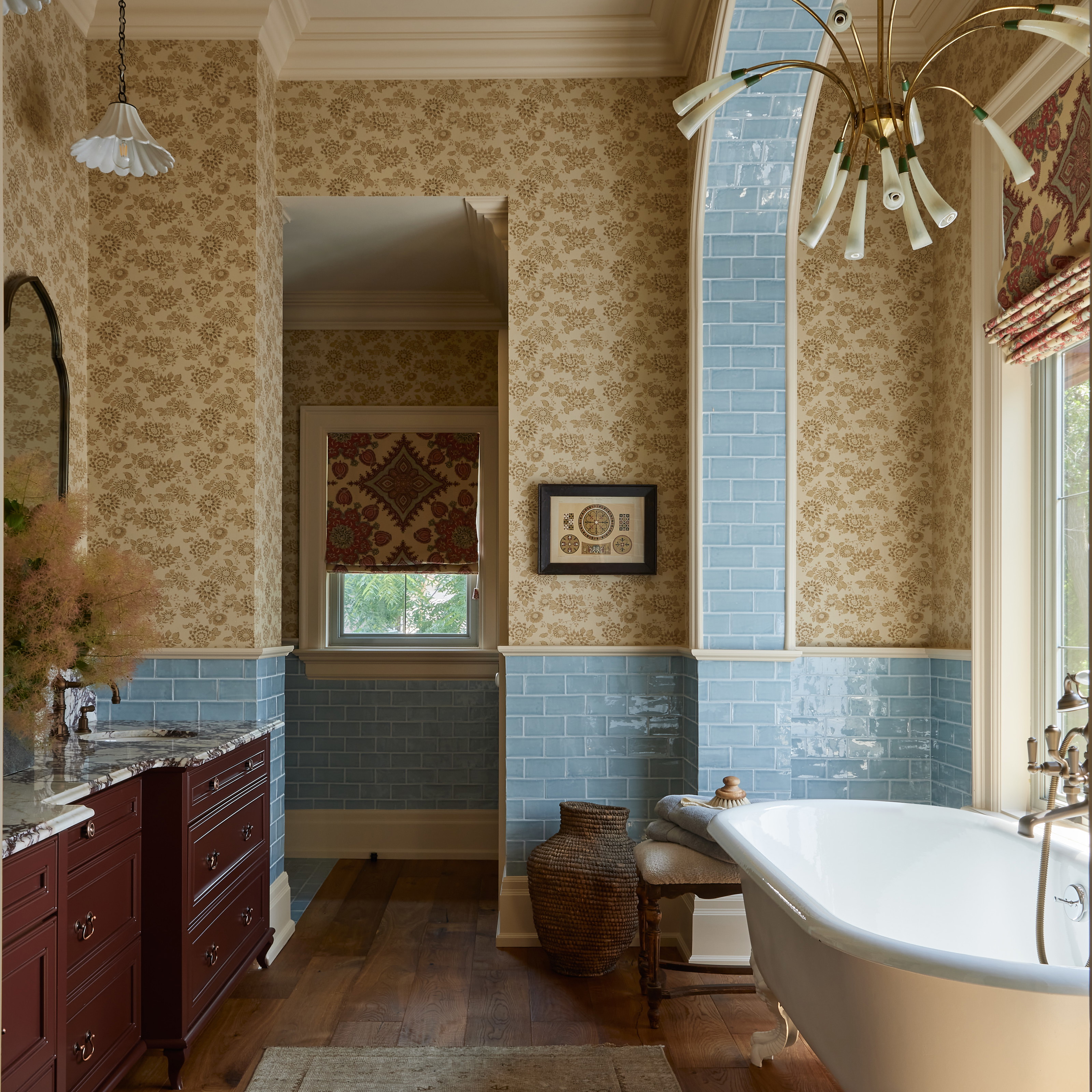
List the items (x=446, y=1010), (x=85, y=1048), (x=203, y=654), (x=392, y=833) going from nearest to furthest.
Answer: (x=85, y=1048), (x=446, y=1010), (x=203, y=654), (x=392, y=833)

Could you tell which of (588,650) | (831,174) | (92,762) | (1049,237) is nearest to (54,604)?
(92,762)

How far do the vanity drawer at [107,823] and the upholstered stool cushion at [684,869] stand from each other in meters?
1.52

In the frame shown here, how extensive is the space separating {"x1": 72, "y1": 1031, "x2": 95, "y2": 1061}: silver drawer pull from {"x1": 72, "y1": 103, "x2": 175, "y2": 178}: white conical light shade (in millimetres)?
2364

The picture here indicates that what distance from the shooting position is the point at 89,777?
92.0 inches

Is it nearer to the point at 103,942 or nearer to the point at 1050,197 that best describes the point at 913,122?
the point at 1050,197

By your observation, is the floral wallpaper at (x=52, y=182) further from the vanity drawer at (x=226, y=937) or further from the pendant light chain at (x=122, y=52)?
the vanity drawer at (x=226, y=937)

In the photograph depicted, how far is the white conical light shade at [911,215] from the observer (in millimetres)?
1944

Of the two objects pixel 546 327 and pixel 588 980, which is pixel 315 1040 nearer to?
pixel 588 980

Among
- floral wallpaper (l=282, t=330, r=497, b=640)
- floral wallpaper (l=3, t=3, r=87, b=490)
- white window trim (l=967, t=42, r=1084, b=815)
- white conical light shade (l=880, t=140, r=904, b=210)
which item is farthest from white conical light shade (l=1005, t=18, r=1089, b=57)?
floral wallpaper (l=282, t=330, r=497, b=640)

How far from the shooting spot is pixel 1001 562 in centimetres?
332

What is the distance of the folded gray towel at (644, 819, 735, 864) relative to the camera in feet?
10.2

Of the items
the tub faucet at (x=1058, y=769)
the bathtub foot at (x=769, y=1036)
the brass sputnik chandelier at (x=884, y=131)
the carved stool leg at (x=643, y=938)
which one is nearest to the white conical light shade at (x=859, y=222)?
the brass sputnik chandelier at (x=884, y=131)

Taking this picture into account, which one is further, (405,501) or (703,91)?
(405,501)

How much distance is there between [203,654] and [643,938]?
6.02 feet
